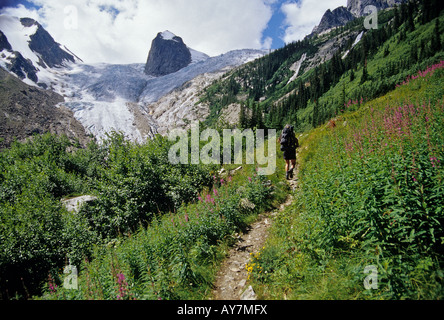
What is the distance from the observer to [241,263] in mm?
5340

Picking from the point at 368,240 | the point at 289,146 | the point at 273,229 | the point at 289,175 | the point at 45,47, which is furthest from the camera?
the point at 45,47

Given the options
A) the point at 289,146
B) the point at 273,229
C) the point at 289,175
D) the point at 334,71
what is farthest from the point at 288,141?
the point at 334,71

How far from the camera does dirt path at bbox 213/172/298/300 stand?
4.40 m

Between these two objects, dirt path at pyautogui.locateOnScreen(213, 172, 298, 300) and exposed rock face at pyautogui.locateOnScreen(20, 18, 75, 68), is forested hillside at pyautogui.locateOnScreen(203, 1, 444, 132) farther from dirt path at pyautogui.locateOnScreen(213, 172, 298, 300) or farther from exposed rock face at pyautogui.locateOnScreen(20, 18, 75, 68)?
exposed rock face at pyautogui.locateOnScreen(20, 18, 75, 68)

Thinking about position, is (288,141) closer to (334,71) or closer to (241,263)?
(241,263)

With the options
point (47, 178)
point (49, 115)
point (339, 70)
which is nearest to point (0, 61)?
point (49, 115)

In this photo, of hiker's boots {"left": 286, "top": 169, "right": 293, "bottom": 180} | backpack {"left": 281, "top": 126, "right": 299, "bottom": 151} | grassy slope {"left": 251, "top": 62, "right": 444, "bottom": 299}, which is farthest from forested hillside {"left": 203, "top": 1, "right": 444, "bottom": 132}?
grassy slope {"left": 251, "top": 62, "right": 444, "bottom": 299}

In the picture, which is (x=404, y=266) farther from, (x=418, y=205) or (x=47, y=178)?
(x=47, y=178)

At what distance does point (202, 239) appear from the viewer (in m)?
5.88

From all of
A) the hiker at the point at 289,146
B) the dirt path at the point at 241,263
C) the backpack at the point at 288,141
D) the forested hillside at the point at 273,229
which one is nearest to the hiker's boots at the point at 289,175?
the hiker at the point at 289,146

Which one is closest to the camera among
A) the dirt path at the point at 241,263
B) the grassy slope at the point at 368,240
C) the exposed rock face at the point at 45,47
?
the grassy slope at the point at 368,240

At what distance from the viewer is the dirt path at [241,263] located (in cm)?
440

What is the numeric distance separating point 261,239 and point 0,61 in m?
181

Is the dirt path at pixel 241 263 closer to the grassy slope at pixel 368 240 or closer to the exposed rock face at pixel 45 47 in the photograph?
the grassy slope at pixel 368 240
